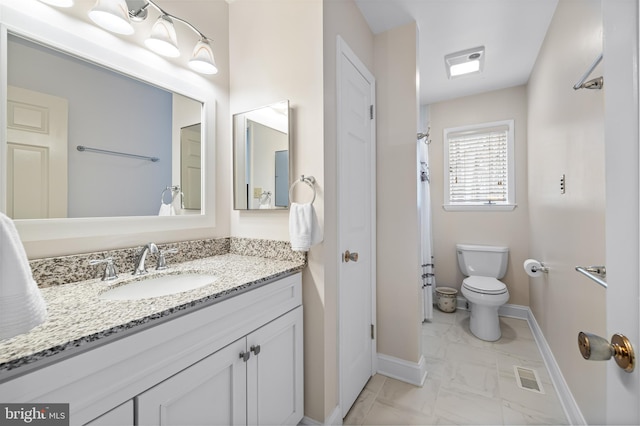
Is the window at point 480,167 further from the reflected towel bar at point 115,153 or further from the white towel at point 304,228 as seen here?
the reflected towel bar at point 115,153

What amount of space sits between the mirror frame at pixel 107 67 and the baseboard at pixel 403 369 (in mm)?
1576

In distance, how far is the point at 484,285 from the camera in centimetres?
246

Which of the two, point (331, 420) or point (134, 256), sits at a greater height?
point (134, 256)

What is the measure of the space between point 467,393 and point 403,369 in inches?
15.9

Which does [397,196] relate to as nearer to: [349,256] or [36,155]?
[349,256]

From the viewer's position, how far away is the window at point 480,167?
2.88 metres

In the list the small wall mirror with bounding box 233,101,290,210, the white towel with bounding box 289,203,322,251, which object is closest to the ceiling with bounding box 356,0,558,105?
the small wall mirror with bounding box 233,101,290,210

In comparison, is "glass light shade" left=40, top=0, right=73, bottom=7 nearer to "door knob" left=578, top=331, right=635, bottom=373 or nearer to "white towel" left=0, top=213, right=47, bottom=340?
"white towel" left=0, top=213, right=47, bottom=340

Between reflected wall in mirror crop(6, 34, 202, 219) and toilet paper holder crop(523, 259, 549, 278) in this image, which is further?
toilet paper holder crop(523, 259, 549, 278)

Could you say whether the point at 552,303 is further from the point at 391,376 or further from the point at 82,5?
the point at 82,5

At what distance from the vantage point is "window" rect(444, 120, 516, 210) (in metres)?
2.88

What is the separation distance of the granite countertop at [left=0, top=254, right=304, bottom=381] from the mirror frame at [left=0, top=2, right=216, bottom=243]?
22 cm

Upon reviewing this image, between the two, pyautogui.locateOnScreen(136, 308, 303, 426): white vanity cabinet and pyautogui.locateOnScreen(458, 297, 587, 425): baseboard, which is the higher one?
pyautogui.locateOnScreen(136, 308, 303, 426): white vanity cabinet

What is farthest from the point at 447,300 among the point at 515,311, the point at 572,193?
the point at 572,193
